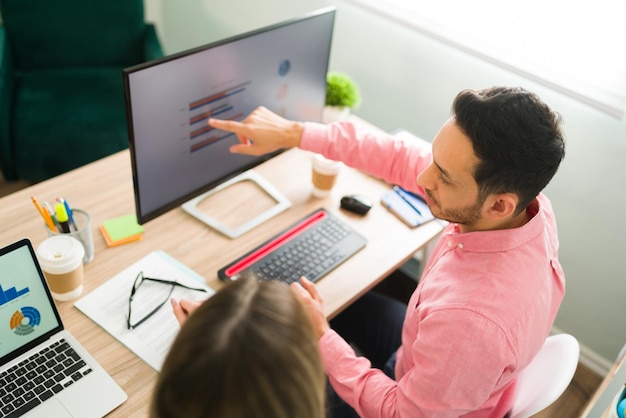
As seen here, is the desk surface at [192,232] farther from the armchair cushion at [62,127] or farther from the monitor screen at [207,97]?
the armchair cushion at [62,127]

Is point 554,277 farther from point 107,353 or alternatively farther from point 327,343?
point 107,353

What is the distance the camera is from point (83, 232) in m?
1.22

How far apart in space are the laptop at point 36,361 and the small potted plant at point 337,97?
976 millimetres

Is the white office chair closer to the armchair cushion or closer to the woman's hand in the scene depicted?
the woman's hand

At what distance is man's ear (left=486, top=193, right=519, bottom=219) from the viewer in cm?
102

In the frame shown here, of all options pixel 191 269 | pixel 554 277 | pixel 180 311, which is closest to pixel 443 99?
pixel 554 277

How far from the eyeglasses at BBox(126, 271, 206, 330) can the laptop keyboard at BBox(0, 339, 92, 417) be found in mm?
134

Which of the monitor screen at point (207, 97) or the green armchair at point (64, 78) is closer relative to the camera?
the monitor screen at point (207, 97)

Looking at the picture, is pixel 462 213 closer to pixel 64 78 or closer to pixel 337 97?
pixel 337 97

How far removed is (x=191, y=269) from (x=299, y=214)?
34 centimetres

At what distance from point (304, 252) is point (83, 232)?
0.51 m

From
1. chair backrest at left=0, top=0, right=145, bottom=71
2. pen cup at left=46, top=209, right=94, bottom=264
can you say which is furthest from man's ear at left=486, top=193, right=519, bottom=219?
chair backrest at left=0, top=0, right=145, bottom=71

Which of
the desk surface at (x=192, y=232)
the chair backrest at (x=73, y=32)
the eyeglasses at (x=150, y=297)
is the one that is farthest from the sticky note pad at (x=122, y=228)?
the chair backrest at (x=73, y=32)

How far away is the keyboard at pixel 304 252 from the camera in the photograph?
4.28 ft
